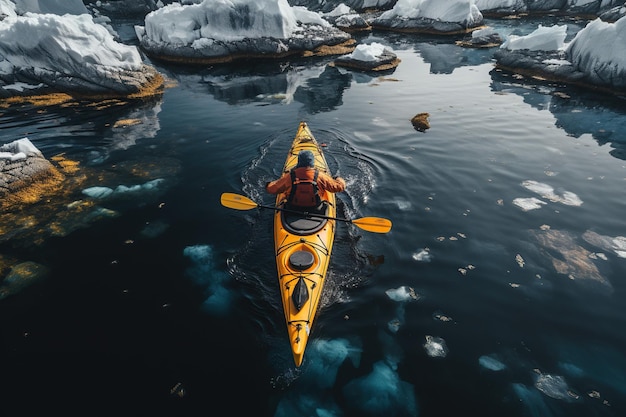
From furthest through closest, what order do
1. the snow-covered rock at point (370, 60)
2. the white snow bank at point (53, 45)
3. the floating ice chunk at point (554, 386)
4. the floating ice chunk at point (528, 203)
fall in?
the snow-covered rock at point (370, 60)
the white snow bank at point (53, 45)
the floating ice chunk at point (528, 203)
the floating ice chunk at point (554, 386)

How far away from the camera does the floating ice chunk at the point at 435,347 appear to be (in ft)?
17.3

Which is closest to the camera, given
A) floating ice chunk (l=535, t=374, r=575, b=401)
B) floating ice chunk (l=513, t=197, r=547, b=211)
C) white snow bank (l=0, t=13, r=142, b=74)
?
floating ice chunk (l=535, t=374, r=575, b=401)

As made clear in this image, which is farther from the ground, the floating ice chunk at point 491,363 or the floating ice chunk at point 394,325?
the floating ice chunk at point 394,325

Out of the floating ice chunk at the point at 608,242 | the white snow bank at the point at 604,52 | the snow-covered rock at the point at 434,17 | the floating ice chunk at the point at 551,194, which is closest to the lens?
the floating ice chunk at the point at 608,242

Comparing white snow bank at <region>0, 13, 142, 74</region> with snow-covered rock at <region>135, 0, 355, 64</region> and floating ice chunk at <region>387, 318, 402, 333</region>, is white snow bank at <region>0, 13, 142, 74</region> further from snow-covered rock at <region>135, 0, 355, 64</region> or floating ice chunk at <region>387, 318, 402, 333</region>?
floating ice chunk at <region>387, 318, 402, 333</region>

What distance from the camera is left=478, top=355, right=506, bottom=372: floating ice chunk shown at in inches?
200

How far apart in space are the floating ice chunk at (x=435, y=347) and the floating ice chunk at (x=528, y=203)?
4.92 m

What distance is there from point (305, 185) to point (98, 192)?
21.4 feet

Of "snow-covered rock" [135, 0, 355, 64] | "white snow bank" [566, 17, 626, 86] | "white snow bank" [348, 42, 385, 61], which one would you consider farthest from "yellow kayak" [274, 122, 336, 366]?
"snow-covered rock" [135, 0, 355, 64]

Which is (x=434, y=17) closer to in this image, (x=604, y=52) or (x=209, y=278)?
(x=604, y=52)

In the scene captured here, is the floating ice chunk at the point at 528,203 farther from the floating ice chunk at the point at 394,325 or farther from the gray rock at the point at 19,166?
the gray rock at the point at 19,166

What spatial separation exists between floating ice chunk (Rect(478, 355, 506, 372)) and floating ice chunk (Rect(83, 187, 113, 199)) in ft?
32.5

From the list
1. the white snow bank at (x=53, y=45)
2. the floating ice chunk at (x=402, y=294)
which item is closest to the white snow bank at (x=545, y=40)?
the floating ice chunk at (x=402, y=294)

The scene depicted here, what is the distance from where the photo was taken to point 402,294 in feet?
20.5
